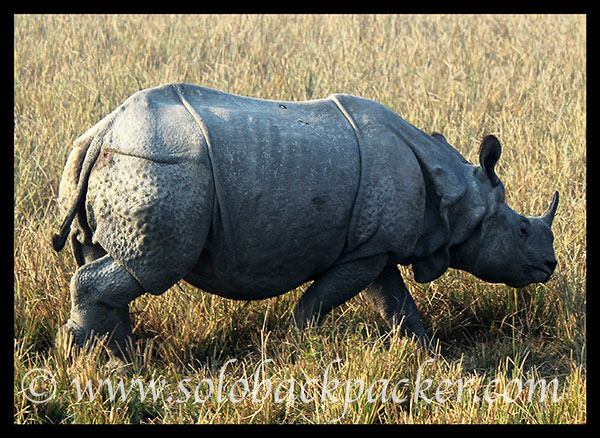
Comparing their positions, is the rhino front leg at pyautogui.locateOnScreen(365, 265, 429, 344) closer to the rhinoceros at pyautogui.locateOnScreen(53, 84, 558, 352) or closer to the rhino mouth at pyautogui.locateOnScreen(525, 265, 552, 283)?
the rhinoceros at pyautogui.locateOnScreen(53, 84, 558, 352)

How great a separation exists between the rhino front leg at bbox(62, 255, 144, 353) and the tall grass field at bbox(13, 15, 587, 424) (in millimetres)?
109

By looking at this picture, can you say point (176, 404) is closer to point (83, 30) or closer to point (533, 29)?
point (83, 30)

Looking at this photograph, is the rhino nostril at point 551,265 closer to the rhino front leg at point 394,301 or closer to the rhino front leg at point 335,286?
the rhino front leg at point 394,301

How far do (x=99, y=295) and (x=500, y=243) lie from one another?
219 cm

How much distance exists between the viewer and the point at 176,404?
4.45 m

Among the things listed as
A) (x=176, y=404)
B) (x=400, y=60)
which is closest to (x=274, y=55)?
(x=400, y=60)

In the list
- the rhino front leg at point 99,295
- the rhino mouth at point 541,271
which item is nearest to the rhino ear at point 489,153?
the rhino mouth at point 541,271

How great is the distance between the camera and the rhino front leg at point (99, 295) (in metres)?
4.37

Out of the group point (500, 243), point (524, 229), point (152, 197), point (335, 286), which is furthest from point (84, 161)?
point (524, 229)

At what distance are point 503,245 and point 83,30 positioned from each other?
694 cm

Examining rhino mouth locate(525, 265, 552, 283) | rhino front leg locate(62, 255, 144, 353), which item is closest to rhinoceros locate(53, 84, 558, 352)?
rhino front leg locate(62, 255, 144, 353)

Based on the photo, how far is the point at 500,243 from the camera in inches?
199

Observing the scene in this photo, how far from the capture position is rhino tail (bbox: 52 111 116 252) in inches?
173

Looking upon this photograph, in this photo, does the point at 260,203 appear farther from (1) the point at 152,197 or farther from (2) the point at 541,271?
(2) the point at 541,271
